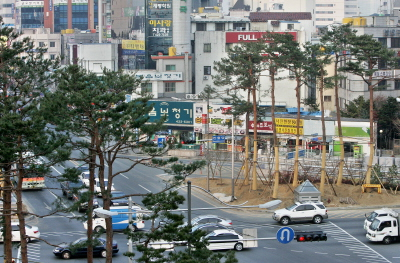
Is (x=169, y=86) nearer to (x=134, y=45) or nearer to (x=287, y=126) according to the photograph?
(x=134, y=45)

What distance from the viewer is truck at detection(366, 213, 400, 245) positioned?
36.0m

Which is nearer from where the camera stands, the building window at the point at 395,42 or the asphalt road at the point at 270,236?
the asphalt road at the point at 270,236

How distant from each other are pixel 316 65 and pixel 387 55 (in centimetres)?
489

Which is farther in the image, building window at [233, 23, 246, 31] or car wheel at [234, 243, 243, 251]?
building window at [233, 23, 246, 31]

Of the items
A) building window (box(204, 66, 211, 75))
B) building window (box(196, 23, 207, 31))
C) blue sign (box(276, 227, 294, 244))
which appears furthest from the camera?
building window (box(196, 23, 207, 31))

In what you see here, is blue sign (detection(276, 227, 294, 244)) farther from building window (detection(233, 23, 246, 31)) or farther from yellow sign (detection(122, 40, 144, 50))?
yellow sign (detection(122, 40, 144, 50))

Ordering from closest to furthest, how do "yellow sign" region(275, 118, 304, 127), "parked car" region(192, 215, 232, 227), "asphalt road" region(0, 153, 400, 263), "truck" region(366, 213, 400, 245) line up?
"asphalt road" region(0, 153, 400, 263)
"truck" region(366, 213, 400, 245)
"parked car" region(192, 215, 232, 227)
"yellow sign" region(275, 118, 304, 127)

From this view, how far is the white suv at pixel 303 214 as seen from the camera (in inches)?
1598

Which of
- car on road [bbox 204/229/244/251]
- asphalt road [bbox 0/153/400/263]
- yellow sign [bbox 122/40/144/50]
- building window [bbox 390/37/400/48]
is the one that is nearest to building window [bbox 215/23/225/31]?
yellow sign [bbox 122/40/144/50]

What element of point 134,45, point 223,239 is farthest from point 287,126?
point 134,45

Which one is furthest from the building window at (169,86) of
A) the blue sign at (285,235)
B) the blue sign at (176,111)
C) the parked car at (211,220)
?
the blue sign at (285,235)

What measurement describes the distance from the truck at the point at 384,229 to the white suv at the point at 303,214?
179 inches

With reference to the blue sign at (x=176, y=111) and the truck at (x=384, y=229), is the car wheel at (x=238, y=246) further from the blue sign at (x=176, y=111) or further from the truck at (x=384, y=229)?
the blue sign at (x=176, y=111)

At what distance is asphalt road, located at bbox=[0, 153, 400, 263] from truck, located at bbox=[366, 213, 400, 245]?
39 centimetres
